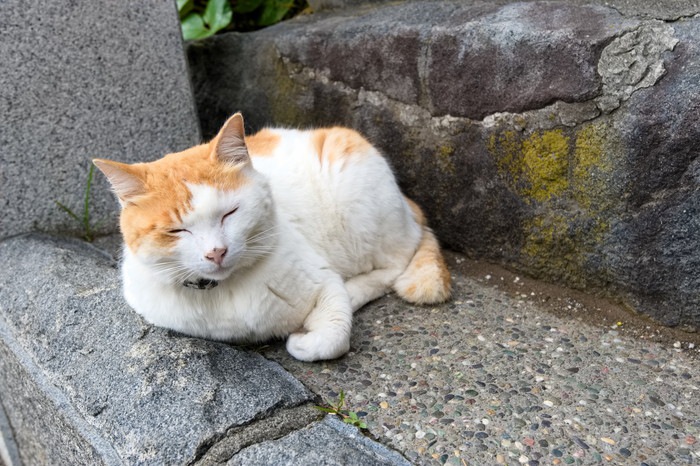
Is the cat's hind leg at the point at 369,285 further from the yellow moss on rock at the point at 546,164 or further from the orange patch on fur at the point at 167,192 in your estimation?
the orange patch on fur at the point at 167,192

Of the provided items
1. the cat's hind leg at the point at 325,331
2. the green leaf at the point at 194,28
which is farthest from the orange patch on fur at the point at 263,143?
the green leaf at the point at 194,28

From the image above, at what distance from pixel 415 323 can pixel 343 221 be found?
18.2 inches

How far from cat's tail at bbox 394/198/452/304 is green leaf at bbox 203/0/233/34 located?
2097 mm

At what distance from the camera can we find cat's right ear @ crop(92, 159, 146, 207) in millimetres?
1590

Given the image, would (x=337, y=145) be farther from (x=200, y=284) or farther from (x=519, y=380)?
(x=519, y=380)

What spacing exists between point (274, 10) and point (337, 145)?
6.25 ft

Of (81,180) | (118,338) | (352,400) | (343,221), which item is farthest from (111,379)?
(81,180)

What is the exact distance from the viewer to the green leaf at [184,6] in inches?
147

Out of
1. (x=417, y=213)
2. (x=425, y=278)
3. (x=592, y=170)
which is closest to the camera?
(x=592, y=170)

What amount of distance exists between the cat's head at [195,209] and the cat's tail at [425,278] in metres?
0.70

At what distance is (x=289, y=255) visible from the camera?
→ 193 cm

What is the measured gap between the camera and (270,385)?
67.1 inches

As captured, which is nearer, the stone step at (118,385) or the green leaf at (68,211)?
the stone step at (118,385)

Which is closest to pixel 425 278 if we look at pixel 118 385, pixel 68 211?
pixel 118 385
